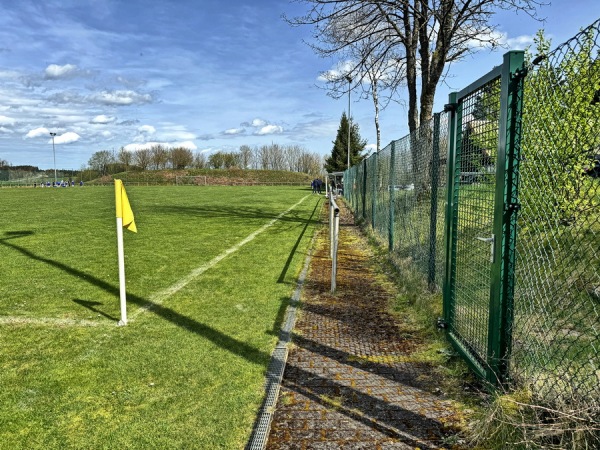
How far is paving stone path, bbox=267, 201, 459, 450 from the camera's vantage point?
293cm

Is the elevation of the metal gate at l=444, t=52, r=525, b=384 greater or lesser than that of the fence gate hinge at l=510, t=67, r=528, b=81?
lesser

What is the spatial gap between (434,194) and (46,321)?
4869 mm

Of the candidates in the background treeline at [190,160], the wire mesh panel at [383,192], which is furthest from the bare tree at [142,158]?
the wire mesh panel at [383,192]

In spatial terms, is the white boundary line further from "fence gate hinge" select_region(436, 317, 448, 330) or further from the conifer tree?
the conifer tree

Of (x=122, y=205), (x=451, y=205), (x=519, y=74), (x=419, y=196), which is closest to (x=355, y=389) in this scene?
(x=451, y=205)

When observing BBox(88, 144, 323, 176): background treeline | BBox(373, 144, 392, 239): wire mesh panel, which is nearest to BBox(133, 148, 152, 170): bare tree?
BBox(88, 144, 323, 176): background treeline

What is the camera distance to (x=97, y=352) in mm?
4285

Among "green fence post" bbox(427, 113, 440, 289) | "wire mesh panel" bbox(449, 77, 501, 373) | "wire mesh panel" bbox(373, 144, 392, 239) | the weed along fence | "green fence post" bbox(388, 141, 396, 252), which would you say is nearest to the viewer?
the weed along fence

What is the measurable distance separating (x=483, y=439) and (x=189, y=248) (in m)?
8.42

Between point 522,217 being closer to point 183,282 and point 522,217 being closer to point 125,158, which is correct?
point 183,282

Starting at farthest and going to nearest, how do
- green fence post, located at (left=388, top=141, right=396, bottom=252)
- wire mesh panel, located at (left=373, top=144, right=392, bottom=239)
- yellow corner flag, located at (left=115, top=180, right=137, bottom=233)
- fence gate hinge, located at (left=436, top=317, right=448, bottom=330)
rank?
wire mesh panel, located at (left=373, top=144, right=392, bottom=239) < green fence post, located at (left=388, top=141, right=396, bottom=252) < yellow corner flag, located at (left=115, top=180, right=137, bottom=233) < fence gate hinge, located at (left=436, top=317, right=448, bottom=330)

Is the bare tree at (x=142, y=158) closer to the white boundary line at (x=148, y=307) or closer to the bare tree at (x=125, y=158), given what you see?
the bare tree at (x=125, y=158)

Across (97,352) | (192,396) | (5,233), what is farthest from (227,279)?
(5,233)

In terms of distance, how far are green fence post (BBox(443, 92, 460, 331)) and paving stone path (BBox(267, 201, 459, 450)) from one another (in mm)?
622
